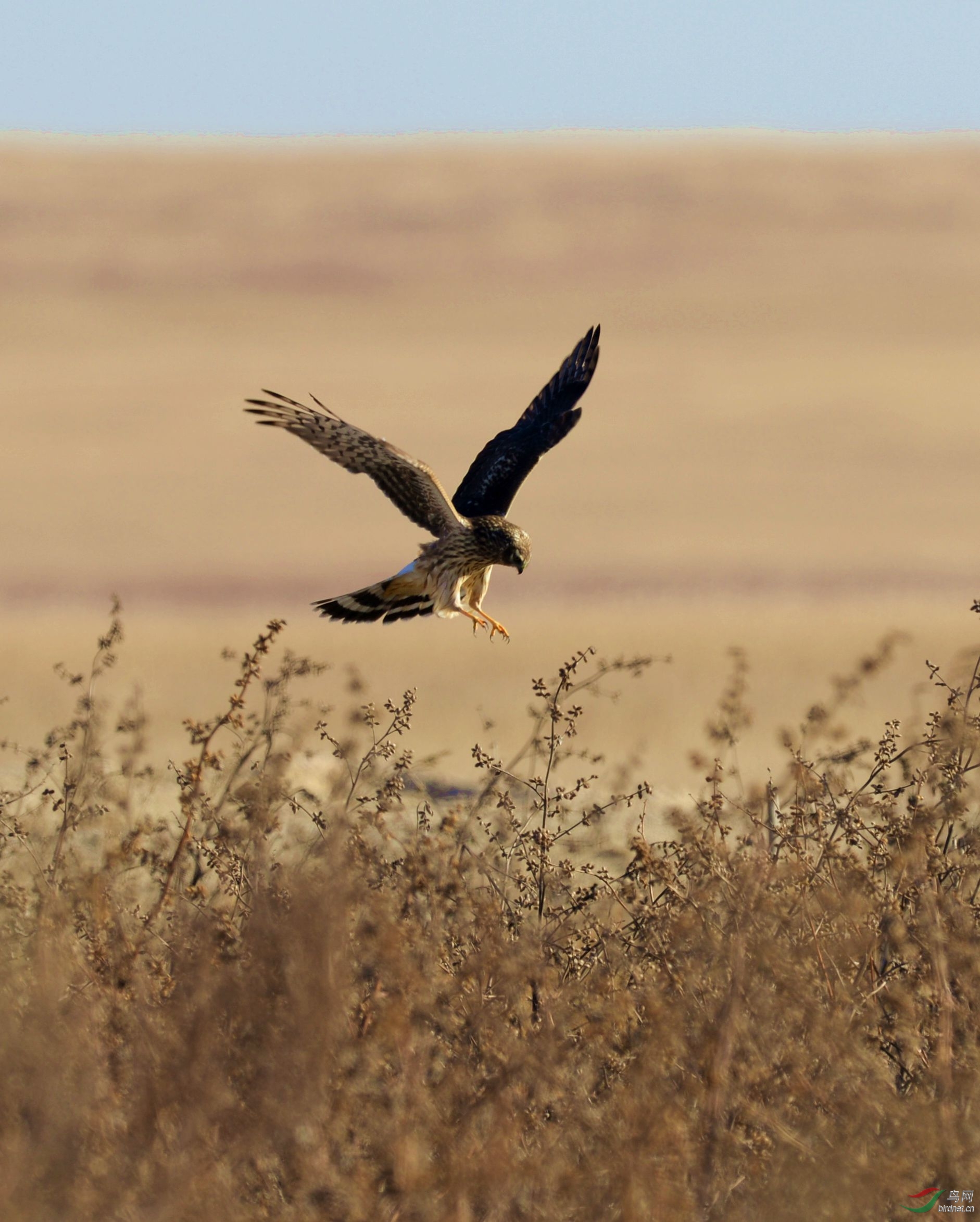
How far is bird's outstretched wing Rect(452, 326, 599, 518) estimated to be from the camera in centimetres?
771

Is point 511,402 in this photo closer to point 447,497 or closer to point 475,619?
point 475,619

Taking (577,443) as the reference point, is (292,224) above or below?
above

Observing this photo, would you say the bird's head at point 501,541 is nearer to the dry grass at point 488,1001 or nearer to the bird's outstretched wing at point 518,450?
the bird's outstretched wing at point 518,450

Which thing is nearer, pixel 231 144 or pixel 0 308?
pixel 0 308

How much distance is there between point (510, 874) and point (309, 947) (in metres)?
1.40

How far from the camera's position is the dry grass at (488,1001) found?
2912mm

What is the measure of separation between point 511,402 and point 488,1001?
3018 centimetres

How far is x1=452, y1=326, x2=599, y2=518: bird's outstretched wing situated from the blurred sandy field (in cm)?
443

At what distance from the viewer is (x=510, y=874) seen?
4.18 m

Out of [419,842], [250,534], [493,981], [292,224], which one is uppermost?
[292,224]

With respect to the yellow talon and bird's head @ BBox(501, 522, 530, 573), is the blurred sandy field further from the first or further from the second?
the yellow talon

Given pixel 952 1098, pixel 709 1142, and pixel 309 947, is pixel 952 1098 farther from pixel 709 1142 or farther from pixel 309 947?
pixel 309 947

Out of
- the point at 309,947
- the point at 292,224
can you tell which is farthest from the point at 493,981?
the point at 292,224

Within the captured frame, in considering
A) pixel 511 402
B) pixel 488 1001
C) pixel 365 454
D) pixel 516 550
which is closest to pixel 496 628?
pixel 516 550
